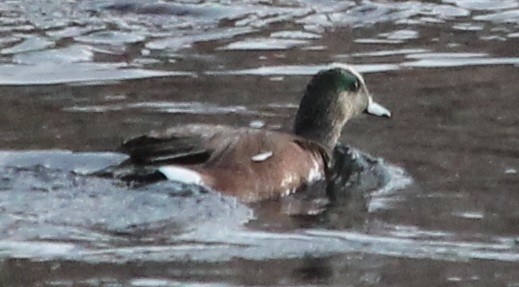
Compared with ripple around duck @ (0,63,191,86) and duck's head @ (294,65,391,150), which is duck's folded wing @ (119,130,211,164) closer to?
duck's head @ (294,65,391,150)

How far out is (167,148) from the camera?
985 centimetres

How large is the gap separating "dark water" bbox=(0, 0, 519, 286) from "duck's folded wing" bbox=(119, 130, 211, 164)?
0.83 ft

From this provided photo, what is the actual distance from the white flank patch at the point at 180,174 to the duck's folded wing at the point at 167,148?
11cm

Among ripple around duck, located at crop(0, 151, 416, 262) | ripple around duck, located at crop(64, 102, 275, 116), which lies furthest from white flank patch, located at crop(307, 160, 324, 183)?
ripple around duck, located at crop(64, 102, 275, 116)

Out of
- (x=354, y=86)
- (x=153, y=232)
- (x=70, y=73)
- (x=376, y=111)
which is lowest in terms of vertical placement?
(x=70, y=73)

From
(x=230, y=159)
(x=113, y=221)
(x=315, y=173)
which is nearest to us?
(x=113, y=221)

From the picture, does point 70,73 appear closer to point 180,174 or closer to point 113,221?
point 180,174

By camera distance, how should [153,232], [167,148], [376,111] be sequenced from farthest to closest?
[376,111] → [167,148] → [153,232]

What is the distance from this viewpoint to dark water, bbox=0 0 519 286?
8609 mm

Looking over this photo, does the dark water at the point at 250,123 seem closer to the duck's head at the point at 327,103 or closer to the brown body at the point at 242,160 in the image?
the brown body at the point at 242,160

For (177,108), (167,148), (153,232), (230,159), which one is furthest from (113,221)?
(177,108)

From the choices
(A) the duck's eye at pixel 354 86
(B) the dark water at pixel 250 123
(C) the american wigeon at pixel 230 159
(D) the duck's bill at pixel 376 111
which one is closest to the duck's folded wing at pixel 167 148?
(C) the american wigeon at pixel 230 159

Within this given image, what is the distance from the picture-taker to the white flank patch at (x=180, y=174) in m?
9.70

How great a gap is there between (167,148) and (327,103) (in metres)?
1.51
